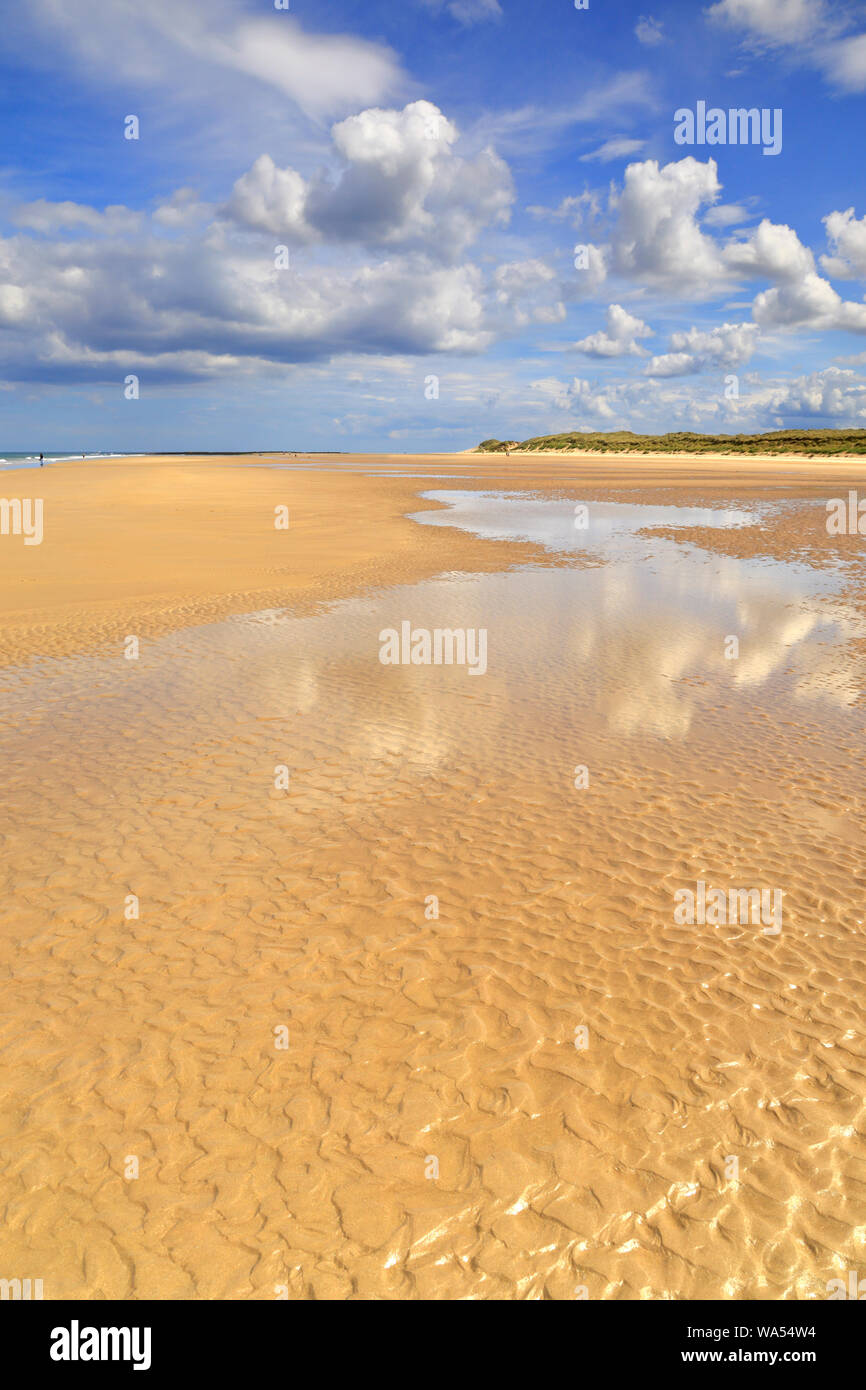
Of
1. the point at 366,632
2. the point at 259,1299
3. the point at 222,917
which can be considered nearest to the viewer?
the point at 259,1299

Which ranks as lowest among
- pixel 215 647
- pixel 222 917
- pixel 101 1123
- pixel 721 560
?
pixel 101 1123

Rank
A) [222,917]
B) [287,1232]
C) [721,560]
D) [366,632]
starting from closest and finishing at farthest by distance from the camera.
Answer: [287,1232], [222,917], [366,632], [721,560]

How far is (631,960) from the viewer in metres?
6.05

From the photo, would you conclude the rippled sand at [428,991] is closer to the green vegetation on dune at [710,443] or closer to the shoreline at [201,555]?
the shoreline at [201,555]

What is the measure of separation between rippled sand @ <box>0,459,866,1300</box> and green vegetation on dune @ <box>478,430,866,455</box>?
109m

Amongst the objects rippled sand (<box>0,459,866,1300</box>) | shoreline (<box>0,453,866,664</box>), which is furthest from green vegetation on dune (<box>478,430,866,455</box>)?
rippled sand (<box>0,459,866,1300</box>)

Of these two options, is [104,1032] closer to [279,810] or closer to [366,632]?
→ [279,810]

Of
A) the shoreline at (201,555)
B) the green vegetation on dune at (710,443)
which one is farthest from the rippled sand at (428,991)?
the green vegetation on dune at (710,443)

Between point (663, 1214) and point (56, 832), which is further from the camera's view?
point (56, 832)

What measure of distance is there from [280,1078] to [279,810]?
150 inches

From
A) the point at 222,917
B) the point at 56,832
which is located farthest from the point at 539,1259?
the point at 56,832

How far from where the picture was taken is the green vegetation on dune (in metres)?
110

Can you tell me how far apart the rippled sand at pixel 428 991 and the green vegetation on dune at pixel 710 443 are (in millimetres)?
109305

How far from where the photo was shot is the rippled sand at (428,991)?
4.00 meters
